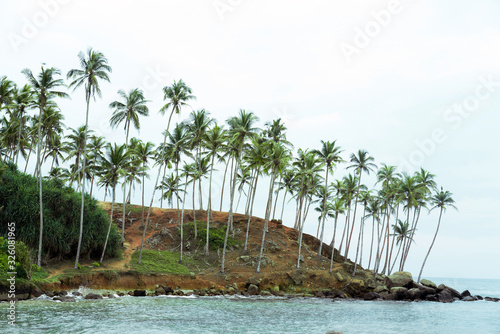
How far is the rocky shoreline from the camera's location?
91.3 ft

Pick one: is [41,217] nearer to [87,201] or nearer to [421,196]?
[87,201]

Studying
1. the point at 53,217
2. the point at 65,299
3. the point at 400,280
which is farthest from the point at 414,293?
Answer: the point at 53,217

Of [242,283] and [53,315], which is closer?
[53,315]

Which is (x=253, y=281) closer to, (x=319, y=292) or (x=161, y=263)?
(x=319, y=292)

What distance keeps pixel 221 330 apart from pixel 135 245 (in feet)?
100

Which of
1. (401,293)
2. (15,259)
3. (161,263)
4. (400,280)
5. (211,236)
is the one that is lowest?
(401,293)

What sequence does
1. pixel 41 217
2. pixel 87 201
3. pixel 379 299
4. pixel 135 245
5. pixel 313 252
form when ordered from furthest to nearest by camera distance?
pixel 313 252 < pixel 135 245 < pixel 379 299 < pixel 87 201 < pixel 41 217

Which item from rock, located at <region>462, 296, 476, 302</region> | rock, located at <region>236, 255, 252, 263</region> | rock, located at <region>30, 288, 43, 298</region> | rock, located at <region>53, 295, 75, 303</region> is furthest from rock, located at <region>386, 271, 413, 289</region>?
rock, located at <region>30, 288, 43, 298</region>

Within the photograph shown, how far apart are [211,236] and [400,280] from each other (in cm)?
2424

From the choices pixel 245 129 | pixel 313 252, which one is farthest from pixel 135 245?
pixel 313 252

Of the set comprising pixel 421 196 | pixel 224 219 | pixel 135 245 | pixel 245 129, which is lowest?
pixel 135 245

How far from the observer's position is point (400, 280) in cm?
4738

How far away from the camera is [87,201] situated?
38.3 metres

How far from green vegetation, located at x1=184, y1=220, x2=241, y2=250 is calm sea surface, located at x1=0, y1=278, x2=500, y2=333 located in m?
15.8
